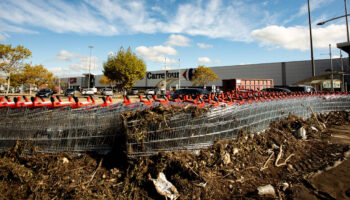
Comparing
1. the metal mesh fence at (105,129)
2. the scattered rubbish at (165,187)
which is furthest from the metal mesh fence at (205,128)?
the scattered rubbish at (165,187)

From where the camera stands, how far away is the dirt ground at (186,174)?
7.94 feet

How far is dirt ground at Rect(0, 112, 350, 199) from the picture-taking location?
2420mm

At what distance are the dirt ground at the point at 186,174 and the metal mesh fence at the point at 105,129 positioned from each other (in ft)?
0.49

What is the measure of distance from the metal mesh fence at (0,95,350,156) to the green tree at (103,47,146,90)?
20627 mm

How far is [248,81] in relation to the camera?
71.8 feet

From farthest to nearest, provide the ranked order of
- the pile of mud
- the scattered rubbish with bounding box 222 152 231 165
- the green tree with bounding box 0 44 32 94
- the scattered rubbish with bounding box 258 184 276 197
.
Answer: the green tree with bounding box 0 44 32 94 → the scattered rubbish with bounding box 222 152 231 165 → the pile of mud → the scattered rubbish with bounding box 258 184 276 197

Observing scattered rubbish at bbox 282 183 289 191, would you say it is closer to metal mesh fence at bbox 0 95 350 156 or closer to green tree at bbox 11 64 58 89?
metal mesh fence at bbox 0 95 350 156

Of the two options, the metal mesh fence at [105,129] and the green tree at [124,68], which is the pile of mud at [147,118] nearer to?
the metal mesh fence at [105,129]

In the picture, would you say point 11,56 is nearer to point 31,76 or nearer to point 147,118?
point 31,76

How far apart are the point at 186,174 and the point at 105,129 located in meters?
1.59

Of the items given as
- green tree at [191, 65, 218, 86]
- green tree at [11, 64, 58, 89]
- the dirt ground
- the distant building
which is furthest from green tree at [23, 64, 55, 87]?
the dirt ground

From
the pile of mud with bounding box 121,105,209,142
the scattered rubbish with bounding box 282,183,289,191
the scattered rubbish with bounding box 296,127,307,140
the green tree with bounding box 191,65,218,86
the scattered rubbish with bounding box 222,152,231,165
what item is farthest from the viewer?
the green tree with bounding box 191,65,218,86

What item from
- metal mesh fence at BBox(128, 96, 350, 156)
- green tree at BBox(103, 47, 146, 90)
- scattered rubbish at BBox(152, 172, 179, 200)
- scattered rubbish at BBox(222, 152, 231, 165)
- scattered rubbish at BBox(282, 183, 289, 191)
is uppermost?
green tree at BBox(103, 47, 146, 90)

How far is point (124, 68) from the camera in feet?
77.2
